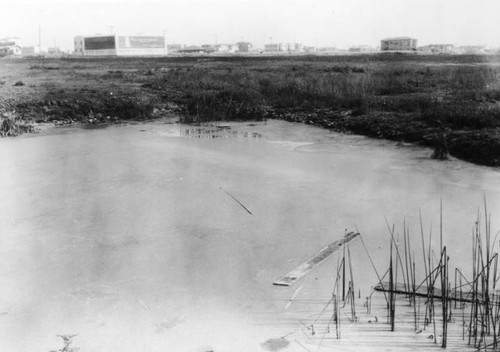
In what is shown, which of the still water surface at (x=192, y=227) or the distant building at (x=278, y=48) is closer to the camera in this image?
the still water surface at (x=192, y=227)

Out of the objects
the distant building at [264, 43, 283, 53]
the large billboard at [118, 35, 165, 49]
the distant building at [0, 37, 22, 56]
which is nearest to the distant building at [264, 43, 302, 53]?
the distant building at [264, 43, 283, 53]

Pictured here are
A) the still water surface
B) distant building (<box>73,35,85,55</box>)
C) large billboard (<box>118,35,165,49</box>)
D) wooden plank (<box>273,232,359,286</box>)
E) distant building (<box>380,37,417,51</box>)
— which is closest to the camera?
the still water surface

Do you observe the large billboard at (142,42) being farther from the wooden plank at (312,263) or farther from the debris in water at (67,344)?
the debris in water at (67,344)

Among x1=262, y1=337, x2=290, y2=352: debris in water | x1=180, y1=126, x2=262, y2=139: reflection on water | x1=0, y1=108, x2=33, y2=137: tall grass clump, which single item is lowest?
x1=262, y1=337, x2=290, y2=352: debris in water

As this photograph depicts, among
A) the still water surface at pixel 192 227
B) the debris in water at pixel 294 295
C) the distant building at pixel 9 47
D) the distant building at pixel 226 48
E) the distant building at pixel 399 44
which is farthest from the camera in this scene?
the distant building at pixel 226 48

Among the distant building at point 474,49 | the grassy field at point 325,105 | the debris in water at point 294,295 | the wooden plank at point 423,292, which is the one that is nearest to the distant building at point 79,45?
the distant building at point 474,49

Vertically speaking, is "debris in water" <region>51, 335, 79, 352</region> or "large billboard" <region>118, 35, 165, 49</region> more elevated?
"large billboard" <region>118, 35, 165, 49</region>

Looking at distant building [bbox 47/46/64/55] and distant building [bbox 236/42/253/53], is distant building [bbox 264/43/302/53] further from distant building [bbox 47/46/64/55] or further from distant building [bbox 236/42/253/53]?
distant building [bbox 47/46/64/55]

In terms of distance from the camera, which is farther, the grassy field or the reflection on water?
the reflection on water
